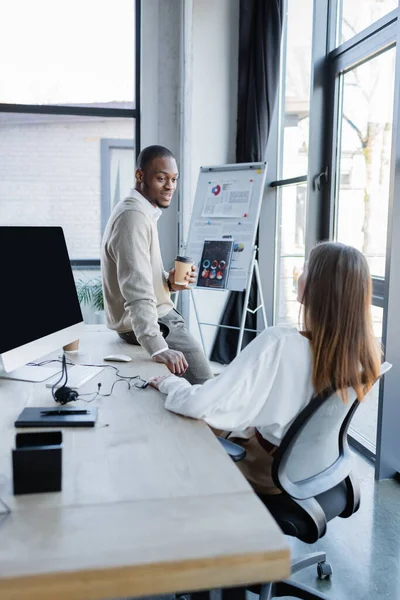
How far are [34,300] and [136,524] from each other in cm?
91

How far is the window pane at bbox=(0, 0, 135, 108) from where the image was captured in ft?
15.4

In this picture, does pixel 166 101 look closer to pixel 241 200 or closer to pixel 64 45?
pixel 64 45

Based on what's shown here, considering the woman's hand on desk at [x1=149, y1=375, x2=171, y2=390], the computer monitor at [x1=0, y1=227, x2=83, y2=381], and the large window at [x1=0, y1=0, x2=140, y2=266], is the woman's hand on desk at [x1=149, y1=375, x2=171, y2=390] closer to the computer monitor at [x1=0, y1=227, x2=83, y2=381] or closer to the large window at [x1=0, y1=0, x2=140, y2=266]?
the computer monitor at [x1=0, y1=227, x2=83, y2=381]

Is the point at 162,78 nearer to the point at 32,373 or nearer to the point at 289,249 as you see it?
the point at 289,249

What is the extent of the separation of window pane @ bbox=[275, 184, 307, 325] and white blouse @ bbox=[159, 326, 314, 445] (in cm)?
290

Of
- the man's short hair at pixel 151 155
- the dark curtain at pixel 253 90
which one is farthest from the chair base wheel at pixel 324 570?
the dark curtain at pixel 253 90

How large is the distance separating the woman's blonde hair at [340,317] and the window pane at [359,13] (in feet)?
6.67

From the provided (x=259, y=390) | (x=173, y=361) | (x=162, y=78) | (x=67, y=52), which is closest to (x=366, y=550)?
(x=173, y=361)

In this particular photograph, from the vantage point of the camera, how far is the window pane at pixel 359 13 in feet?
9.89

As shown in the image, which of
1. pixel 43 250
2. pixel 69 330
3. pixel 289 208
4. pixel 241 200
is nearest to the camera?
pixel 43 250

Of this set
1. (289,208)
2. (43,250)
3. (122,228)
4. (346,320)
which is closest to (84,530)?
(346,320)

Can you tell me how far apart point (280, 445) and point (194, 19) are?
4217 mm

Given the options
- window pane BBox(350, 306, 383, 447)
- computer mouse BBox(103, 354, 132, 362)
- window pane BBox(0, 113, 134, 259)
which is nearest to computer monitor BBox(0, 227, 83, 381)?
computer mouse BBox(103, 354, 132, 362)

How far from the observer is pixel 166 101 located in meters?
4.88
